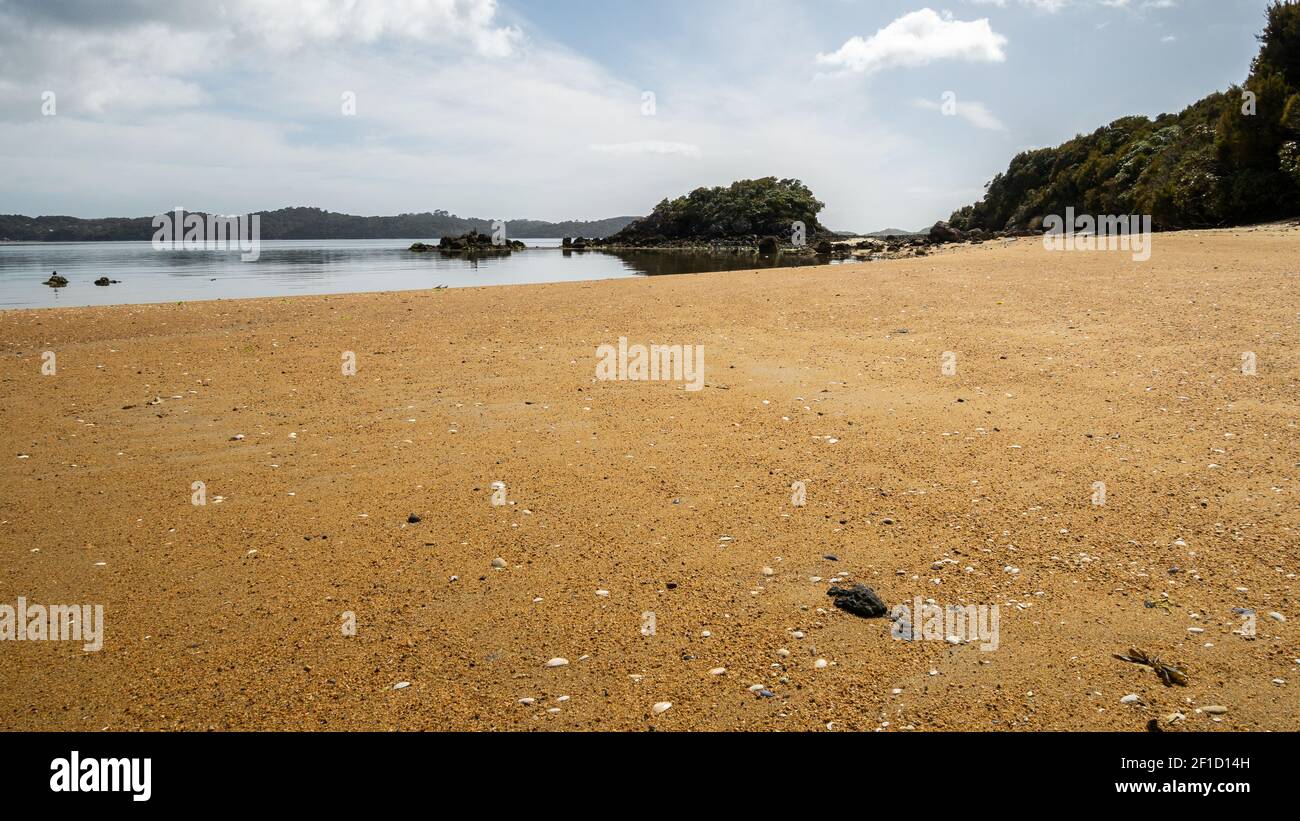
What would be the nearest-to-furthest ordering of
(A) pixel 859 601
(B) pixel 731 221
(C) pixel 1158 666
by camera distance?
1. (C) pixel 1158 666
2. (A) pixel 859 601
3. (B) pixel 731 221

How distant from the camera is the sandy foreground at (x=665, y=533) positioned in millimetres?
3518

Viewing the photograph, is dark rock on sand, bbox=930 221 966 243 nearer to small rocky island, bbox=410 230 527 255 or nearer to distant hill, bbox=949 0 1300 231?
distant hill, bbox=949 0 1300 231

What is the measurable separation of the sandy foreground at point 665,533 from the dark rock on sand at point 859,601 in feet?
0.28

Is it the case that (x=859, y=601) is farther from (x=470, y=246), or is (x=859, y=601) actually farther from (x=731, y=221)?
(x=731, y=221)

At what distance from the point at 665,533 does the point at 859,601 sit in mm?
1541

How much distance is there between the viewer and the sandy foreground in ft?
11.5

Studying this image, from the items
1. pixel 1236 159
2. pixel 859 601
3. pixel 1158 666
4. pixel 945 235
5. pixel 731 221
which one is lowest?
pixel 1158 666

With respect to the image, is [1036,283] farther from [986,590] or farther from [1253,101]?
[1253,101]

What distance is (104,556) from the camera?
4895mm

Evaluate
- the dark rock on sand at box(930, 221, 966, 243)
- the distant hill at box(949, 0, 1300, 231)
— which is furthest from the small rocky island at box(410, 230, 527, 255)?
the distant hill at box(949, 0, 1300, 231)

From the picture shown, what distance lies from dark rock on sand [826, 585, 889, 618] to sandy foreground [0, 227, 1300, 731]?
0.09 meters

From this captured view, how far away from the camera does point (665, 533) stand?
5.21 meters

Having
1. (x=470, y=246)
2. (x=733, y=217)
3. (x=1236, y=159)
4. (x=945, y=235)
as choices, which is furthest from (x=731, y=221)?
(x=1236, y=159)

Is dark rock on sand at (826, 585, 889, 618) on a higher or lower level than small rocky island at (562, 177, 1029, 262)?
lower
